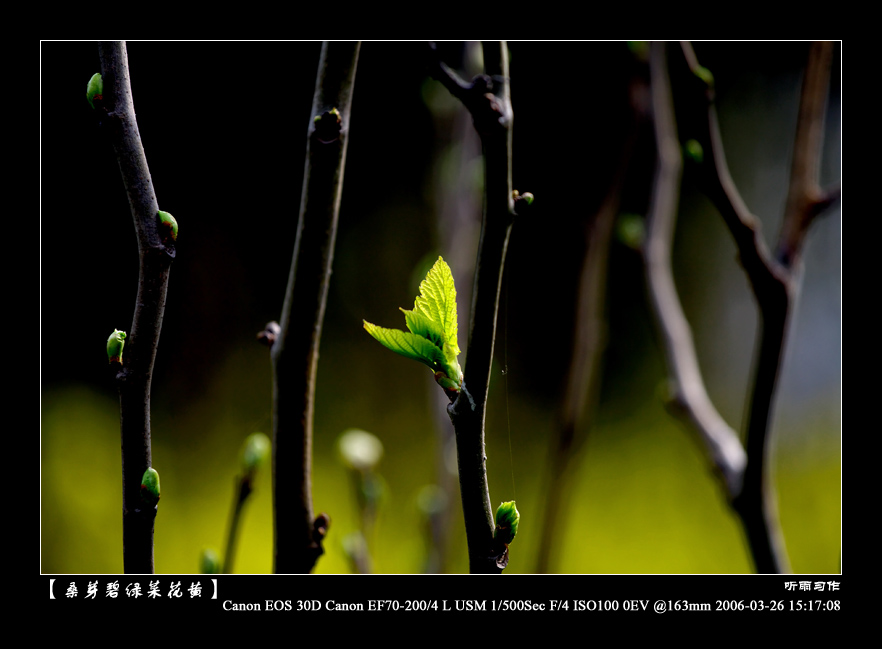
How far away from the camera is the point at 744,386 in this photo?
5.01 feet

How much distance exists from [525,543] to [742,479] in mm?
839

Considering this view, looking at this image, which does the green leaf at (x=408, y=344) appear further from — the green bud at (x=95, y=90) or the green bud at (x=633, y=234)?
the green bud at (x=633, y=234)

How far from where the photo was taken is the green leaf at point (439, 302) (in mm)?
341

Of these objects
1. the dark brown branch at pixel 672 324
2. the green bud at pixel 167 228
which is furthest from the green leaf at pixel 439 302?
the dark brown branch at pixel 672 324

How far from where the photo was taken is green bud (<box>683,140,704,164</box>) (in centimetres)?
50

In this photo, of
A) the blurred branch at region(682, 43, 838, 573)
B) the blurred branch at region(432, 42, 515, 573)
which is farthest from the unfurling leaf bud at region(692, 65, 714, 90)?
the blurred branch at region(432, 42, 515, 573)

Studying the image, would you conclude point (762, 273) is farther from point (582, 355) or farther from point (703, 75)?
point (582, 355)

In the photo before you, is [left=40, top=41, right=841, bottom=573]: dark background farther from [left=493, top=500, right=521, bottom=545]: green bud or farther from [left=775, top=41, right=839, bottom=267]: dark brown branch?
[left=493, top=500, right=521, bottom=545]: green bud

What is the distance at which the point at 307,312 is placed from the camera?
16.0 inches

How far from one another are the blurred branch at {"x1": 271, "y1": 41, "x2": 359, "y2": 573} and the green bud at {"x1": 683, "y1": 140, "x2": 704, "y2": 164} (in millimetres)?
267

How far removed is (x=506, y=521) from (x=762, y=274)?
1.01 ft
